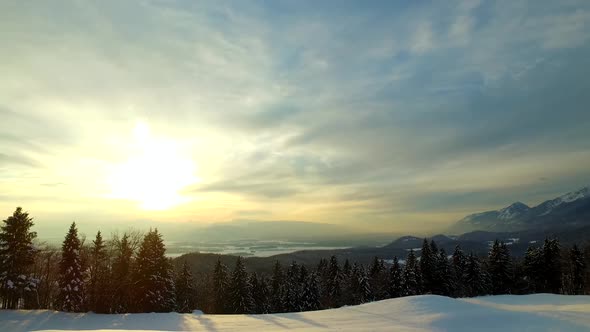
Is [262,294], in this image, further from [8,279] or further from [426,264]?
[8,279]

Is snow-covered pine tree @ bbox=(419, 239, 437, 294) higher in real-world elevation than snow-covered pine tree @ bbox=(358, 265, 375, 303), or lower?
higher

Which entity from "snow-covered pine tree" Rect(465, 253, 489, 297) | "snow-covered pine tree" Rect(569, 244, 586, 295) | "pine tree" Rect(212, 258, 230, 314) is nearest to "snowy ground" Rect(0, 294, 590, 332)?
"pine tree" Rect(212, 258, 230, 314)

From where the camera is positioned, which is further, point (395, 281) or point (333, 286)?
point (333, 286)

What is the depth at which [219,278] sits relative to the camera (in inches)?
2424

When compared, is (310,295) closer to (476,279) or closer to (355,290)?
(355,290)

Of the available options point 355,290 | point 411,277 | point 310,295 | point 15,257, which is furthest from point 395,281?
point 15,257

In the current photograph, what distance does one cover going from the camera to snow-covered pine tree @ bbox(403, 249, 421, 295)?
58312 millimetres

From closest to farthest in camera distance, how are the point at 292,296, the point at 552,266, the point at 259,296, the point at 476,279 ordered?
the point at 552,266 < the point at 292,296 < the point at 476,279 < the point at 259,296

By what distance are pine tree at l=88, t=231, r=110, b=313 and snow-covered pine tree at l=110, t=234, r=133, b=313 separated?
0.99 m

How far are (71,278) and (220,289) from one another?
26277 mm

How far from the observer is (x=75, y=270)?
4022 cm

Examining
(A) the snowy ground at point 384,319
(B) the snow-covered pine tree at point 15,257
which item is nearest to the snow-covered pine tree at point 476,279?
(A) the snowy ground at point 384,319

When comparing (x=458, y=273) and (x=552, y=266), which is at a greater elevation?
(x=552, y=266)

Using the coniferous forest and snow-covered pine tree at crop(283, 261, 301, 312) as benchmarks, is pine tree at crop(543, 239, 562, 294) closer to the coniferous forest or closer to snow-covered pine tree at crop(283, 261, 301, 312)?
the coniferous forest
